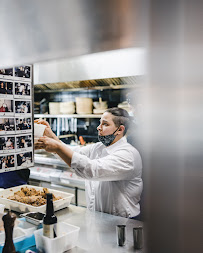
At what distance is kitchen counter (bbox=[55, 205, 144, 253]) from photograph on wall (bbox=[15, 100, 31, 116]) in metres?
0.70

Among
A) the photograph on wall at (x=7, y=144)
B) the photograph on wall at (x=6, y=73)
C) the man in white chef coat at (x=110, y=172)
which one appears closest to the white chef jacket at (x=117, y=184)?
the man in white chef coat at (x=110, y=172)

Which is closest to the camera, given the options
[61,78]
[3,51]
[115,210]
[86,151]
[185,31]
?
[185,31]

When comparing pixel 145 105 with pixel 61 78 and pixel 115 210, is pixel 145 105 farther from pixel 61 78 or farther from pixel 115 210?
pixel 61 78

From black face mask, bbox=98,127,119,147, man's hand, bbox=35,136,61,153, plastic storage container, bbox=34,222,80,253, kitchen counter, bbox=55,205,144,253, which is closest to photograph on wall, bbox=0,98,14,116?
man's hand, bbox=35,136,61,153

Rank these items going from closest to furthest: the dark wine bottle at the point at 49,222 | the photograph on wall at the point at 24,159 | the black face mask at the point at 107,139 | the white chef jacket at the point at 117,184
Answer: the dark wine bottle at the point at 49,222, the photograph on wall at the point at 24,159, the white chef jacket at the point at 117,184, the black face mask at the point at 107,139

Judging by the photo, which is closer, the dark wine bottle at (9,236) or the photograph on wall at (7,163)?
the dark wine bottle at (9,236)

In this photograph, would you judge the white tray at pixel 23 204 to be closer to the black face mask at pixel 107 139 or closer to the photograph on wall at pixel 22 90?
the photograph on wall at pixel 22 90

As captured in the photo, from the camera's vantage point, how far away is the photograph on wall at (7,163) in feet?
3.68

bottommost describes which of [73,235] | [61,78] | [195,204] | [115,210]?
[115,210]

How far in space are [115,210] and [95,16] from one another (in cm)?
178

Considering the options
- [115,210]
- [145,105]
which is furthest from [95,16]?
[115,210]

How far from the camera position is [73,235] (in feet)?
3.87

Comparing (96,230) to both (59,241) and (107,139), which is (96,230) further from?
(107,139)

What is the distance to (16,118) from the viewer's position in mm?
1243
